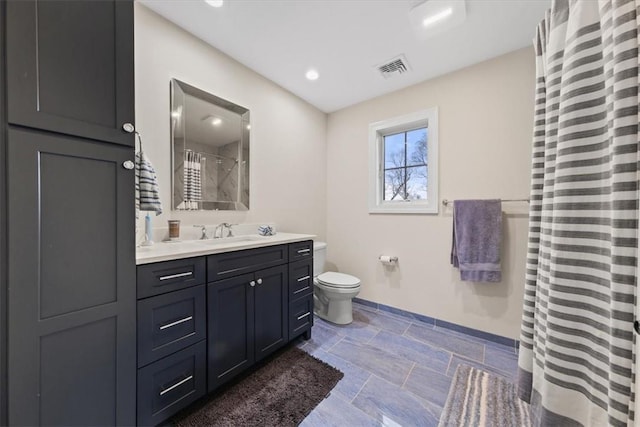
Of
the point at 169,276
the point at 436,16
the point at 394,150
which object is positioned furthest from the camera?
the point at 394,150

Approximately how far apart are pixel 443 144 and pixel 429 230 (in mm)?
834

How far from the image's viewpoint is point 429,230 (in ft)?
7.54

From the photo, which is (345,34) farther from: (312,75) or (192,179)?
(192,179)

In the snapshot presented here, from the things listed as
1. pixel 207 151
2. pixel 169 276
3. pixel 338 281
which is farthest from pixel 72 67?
pixel 338 281

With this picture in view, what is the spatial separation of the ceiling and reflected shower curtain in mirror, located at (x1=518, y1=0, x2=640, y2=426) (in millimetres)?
919

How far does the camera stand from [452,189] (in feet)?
7.13

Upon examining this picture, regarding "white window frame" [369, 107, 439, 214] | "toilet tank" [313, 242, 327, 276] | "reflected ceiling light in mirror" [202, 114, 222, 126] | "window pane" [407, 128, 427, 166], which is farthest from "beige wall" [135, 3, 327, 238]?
"window pane" [407, 128, 427, 166]

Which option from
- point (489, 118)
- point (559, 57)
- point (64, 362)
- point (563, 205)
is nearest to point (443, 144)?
point (489, 118)

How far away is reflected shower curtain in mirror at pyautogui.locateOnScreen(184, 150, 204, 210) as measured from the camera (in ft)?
5.72

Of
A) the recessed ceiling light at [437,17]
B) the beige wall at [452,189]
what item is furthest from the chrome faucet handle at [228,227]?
the recessed ceiling light at [437,17]

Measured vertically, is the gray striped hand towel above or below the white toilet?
above

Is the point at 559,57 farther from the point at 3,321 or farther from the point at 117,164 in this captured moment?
the point at 3,321

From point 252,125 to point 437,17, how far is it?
5.32 ft

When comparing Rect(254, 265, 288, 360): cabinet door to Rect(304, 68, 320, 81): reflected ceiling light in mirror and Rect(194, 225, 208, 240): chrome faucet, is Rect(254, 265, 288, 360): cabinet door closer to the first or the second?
Rect(194, 225, 208, 240): chrome faucet
